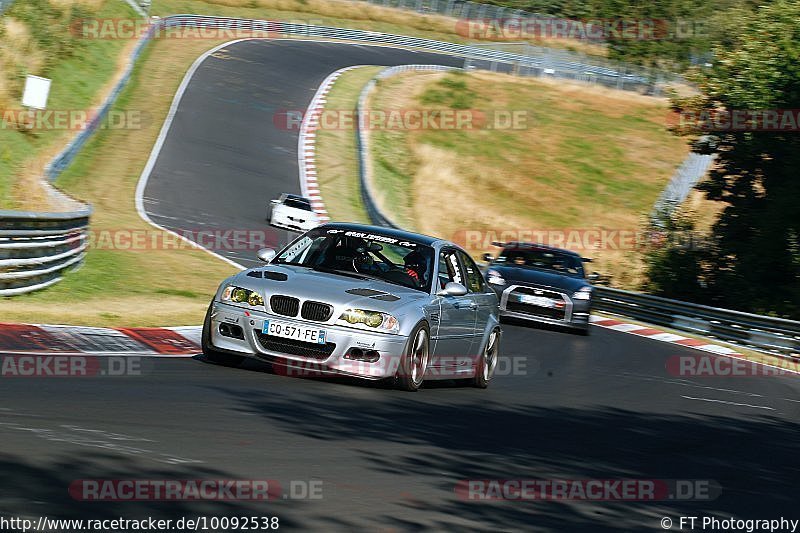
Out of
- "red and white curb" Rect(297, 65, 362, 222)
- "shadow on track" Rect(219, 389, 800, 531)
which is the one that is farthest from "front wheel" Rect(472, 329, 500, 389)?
"red and white curb" Rect(297, 65, 362, 222)

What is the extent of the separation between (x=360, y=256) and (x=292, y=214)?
18.3 m

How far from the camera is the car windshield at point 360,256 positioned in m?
11.5

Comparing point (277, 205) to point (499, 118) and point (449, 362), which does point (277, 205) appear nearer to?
point (449, 362)

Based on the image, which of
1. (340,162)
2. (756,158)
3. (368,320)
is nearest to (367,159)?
(340,162)

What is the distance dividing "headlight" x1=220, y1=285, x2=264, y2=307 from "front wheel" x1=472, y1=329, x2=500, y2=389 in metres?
2.78

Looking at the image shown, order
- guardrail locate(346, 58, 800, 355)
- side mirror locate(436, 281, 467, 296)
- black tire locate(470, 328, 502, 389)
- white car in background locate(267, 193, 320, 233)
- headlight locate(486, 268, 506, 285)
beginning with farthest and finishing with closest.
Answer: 1. white car in background locate(267, 193, 320, 233)
2. guardrail locate(346, 58, 800, 355)
3. headlight locate(486, 268, 506, 285)
4. black tire locate(470, 328, 502, 389)
5. side mirror locate(436, 281, 467, 296)

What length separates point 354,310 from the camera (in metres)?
10.4

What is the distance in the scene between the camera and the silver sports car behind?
411 inches

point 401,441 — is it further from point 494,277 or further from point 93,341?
point 494,277

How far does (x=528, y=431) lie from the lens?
9.78 meters

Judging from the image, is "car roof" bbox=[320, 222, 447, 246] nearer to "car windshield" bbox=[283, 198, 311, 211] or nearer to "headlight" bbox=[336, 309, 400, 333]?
"headlight" bbox=[336, 309, 400, 333]

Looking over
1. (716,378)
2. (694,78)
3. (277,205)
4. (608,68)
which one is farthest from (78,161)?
(608,68)

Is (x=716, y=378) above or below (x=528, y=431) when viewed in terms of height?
below

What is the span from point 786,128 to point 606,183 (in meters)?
16.3
